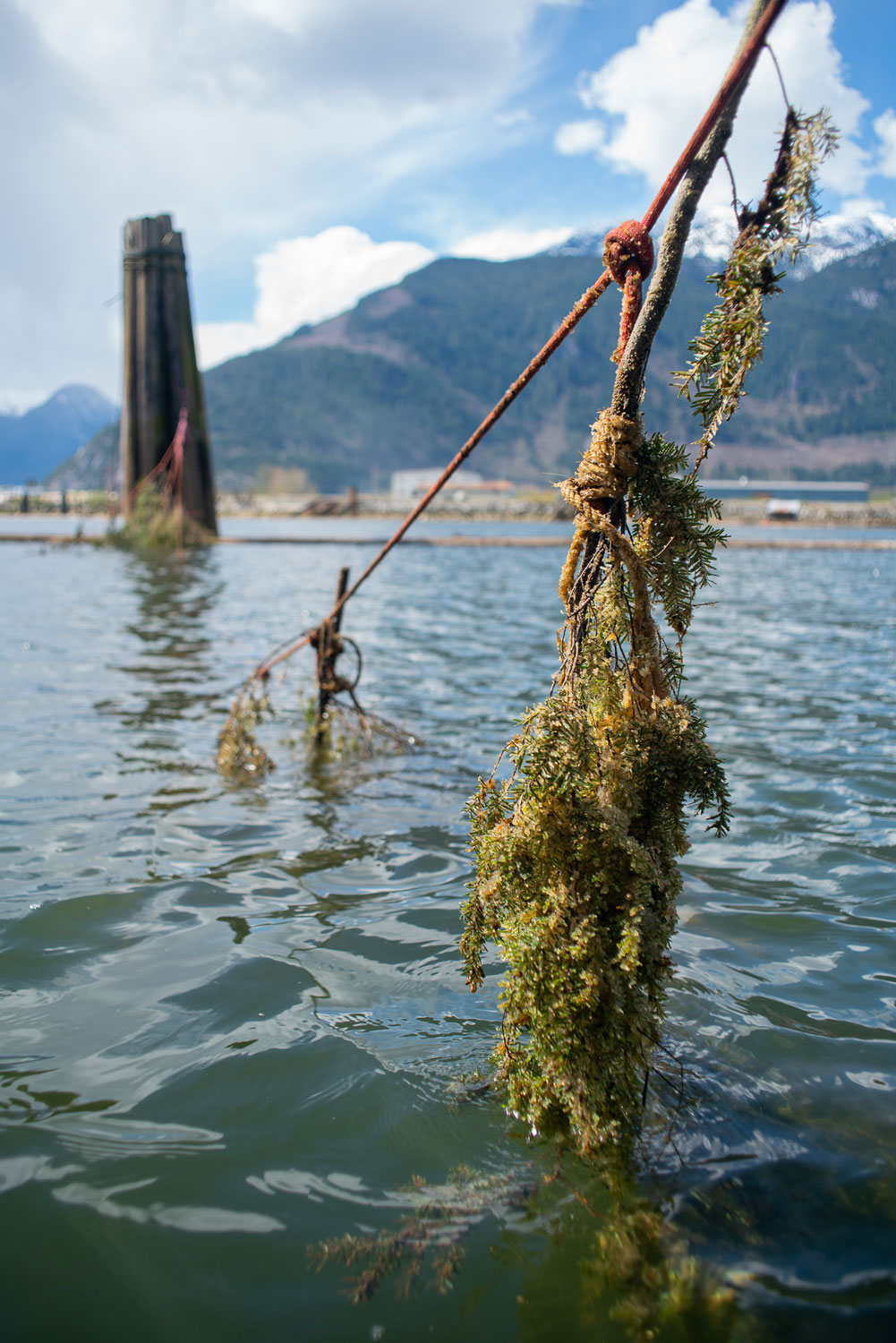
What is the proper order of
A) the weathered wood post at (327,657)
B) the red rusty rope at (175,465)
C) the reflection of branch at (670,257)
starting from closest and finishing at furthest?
the reflection of branch at (670,257) → the weathered wood post at (327,657) → the red rusty rope at (175,465)

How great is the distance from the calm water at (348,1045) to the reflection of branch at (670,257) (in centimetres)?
211

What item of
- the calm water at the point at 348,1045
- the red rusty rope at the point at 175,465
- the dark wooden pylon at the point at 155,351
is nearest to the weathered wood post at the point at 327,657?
the calm water at the point at 348,1045

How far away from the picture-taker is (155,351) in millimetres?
20516

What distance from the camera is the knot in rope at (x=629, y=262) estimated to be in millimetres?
2299

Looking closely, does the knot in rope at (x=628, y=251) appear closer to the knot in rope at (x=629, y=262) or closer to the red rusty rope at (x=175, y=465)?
the knot in rope at (x=629, y=262)

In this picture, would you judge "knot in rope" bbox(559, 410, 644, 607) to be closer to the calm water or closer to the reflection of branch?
the reflection of branch

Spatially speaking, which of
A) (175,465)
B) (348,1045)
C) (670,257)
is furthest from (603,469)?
(175,465)

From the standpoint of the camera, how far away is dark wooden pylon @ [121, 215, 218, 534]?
20312 millimetres

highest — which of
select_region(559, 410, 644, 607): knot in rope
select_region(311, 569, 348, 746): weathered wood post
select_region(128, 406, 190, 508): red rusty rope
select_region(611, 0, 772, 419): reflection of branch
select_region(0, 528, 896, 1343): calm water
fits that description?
select_region(128, 406, 190, 508): red rusty rope

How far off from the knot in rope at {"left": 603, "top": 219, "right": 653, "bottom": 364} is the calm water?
2271mm

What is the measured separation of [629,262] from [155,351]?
20.9 meters

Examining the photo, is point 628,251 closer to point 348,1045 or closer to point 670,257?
point 670,257

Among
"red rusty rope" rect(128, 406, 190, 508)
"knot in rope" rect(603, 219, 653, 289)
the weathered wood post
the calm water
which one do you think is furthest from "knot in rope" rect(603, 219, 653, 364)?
"red rusty rope" rect(128, 406, 190, 508)

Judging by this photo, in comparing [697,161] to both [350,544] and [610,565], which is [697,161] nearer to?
[610,565]
